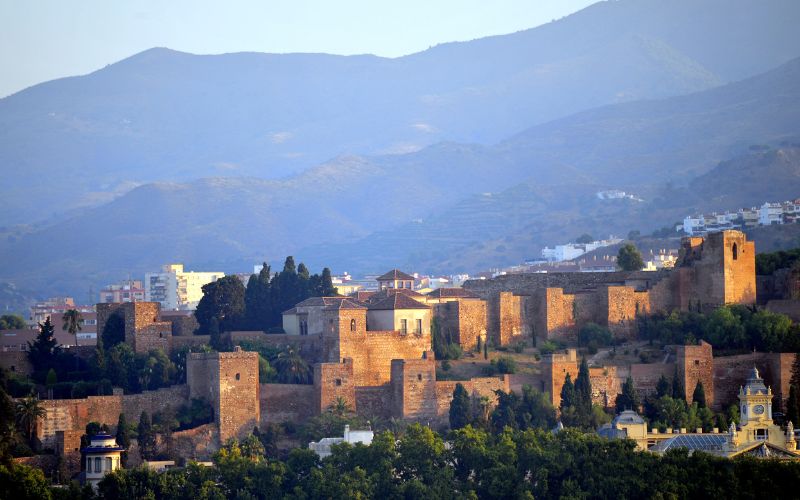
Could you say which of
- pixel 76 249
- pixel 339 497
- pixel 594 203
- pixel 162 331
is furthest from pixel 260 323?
pixel 76 249

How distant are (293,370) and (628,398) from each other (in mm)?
9123

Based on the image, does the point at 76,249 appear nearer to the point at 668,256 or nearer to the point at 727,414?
the point at 668,256

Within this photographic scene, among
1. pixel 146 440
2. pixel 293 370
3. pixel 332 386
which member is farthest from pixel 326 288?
pixel 146 440

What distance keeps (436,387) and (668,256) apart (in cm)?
3962

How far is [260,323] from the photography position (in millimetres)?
62812

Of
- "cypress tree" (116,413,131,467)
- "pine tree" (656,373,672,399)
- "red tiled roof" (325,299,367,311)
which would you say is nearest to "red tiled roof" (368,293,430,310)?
"red tiled roof" (325,299,367,311)

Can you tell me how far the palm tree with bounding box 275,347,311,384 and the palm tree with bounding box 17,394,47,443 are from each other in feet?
22.8

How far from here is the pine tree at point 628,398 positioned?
57344 mm

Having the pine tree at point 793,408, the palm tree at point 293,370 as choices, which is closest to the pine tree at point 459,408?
the palm tree at point 293,370

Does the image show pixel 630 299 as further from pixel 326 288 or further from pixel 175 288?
pixel 175 288

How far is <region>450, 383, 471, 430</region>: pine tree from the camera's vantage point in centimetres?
A: 5609

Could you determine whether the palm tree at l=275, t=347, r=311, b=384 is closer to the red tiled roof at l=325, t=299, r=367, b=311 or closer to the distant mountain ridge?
the red tiled roof at l=325, t=299, r=367, b=311

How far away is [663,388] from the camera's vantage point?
189 ft

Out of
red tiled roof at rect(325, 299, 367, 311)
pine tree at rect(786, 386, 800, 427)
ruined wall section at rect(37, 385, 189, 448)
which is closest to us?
ruined wall section at rect(37, 385, 189, 448)
